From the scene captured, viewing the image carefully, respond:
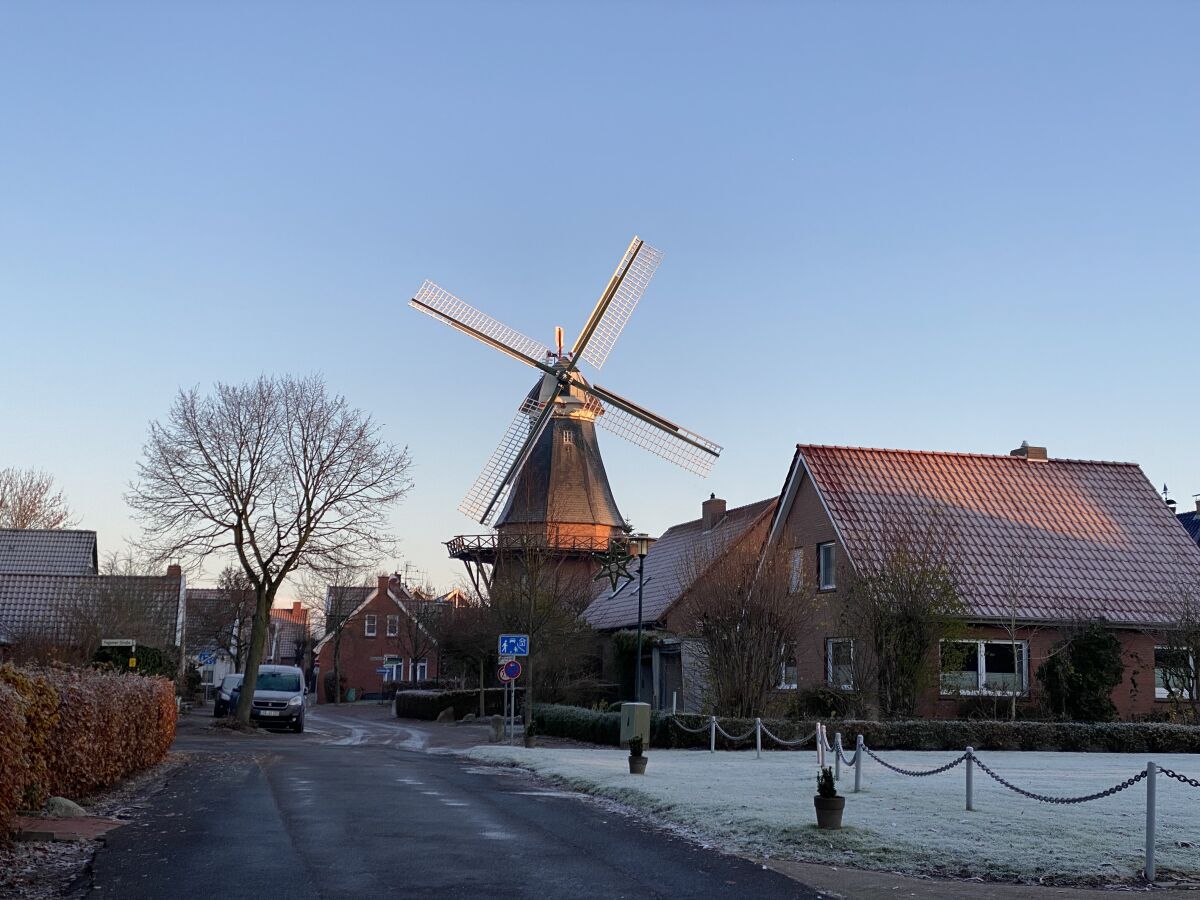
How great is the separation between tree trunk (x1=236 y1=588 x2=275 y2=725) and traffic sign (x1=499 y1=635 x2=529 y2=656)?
11718mm

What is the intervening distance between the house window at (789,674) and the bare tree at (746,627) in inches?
4.8

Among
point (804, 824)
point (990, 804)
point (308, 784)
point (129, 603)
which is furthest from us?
point (129, 603)

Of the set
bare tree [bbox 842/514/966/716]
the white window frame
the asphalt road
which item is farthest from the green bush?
the asphalt road

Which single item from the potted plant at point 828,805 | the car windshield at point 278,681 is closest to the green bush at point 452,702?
the car windshield at point 278,681

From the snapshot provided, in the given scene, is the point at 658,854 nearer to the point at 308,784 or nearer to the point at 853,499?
the point at 308,784

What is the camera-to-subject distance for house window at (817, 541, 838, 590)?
37344 mm

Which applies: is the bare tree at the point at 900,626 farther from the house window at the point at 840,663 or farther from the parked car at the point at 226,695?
the parked car at the point at 226,695

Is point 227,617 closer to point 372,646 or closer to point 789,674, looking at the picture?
point 372,646

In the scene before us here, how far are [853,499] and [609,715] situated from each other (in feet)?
32.6

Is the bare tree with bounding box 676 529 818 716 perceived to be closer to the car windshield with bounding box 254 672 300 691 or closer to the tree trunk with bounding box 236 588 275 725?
the tree trunk with bounding box 236 588 275 725

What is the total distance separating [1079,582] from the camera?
121ft

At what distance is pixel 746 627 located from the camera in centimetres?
3134

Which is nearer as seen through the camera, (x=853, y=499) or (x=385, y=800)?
(x=385, y=800)

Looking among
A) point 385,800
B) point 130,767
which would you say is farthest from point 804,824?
point 130,767
